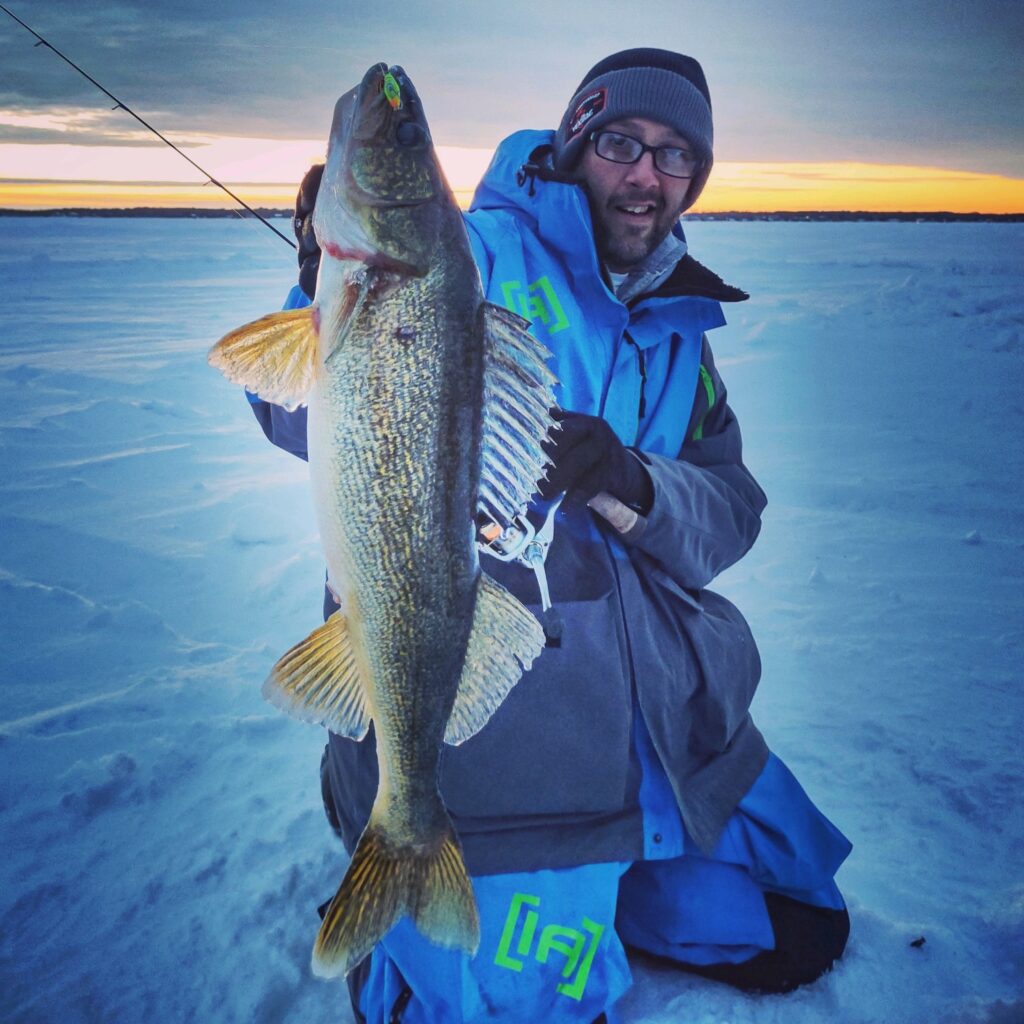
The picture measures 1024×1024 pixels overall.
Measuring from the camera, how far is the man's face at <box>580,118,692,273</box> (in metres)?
2.29

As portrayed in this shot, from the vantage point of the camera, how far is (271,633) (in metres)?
3.38

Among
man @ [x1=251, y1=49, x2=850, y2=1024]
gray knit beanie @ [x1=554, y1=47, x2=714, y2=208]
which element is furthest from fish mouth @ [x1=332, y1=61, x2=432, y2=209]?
gray knit beanie @ [x1=554, y1=47, x2=714, y2=208]

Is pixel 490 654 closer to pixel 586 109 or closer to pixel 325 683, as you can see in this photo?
pixel 325 683

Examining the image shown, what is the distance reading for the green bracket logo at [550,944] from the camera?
6.02 feet

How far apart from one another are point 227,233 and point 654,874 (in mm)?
32343

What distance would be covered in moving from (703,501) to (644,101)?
134cm

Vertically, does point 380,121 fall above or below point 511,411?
above

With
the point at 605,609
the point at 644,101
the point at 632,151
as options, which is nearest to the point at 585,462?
the point at 605,609

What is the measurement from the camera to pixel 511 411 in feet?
4.63

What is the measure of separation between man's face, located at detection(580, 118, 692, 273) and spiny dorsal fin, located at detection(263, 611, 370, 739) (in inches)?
61.9

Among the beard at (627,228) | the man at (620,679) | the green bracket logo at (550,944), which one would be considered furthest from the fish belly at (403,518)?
the beard at (627,228)

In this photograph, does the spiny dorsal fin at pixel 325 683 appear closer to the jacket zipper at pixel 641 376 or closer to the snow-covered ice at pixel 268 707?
the snow-covered ice at pixel 268 707

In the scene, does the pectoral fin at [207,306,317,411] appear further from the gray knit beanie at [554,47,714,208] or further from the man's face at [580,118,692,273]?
the gray knit beanie at [554,47,714,208]

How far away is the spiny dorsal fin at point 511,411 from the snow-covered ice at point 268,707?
1548 mm
